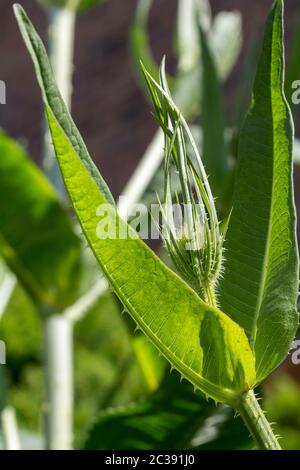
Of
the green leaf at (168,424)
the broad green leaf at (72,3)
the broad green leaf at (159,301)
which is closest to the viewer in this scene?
the broad green leaf at (159,301)

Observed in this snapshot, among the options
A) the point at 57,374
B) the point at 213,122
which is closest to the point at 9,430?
the point at 57,374

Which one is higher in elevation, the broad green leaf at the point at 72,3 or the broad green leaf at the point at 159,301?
the broad green leaf at the point at 72,3

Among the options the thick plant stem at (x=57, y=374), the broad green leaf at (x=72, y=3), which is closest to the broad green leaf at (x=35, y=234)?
the thick plant stem at (x=57, y=374)

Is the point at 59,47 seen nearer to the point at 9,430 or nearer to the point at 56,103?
the point at 9,430

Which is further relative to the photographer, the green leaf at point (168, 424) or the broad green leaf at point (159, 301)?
the green leaf at point (168, 424)

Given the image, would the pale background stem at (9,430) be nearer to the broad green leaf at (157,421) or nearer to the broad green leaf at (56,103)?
the broad green leaf at (157,421)
